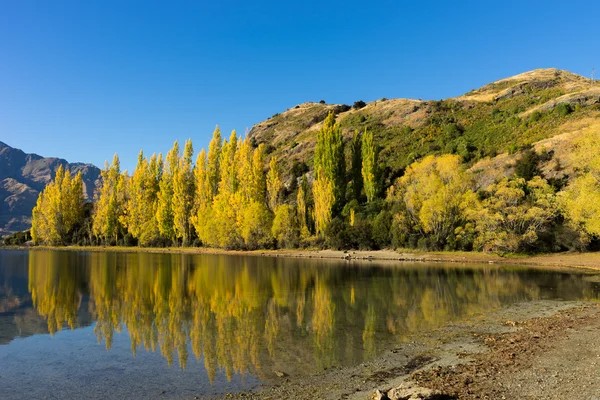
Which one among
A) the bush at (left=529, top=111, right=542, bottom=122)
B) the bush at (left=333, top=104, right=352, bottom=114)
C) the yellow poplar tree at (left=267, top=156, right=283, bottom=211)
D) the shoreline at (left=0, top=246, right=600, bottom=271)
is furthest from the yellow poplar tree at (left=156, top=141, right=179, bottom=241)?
the bush at (left=333, top=104, right=352, bottom=114)

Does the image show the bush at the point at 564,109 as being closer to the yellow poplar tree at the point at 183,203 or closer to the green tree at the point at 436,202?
the green tree at the point at 436,202

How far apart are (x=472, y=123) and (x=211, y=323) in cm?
9185

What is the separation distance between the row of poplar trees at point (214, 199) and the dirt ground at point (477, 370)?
150 feet

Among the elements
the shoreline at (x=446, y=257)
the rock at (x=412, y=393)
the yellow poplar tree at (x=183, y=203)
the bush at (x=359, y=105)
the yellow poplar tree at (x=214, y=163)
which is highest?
the bush at (x=359, y=105)

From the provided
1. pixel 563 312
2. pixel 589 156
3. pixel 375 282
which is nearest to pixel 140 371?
pixel 563 312

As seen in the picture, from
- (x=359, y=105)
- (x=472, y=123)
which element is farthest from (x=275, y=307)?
(x=359, y=105)

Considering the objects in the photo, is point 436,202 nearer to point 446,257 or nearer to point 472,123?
point 446,257

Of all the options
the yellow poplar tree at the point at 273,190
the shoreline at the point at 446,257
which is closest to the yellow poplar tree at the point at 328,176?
the shoreline at the point at 446,257

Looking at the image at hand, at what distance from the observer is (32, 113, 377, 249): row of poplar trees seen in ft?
204

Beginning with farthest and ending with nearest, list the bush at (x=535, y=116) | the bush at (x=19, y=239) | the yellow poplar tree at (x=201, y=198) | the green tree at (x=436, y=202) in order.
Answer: the bush at (x=19, y=239) < the bush at (x=535, y=116) < the yellow poplar tree at (x=201, y=198) < the green tree at (x=436, y=202)

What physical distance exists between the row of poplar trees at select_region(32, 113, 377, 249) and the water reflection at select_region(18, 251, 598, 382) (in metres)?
30.7

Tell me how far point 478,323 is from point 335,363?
270 inches

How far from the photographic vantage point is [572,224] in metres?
37.0

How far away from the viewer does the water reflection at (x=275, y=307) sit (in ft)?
37.4
